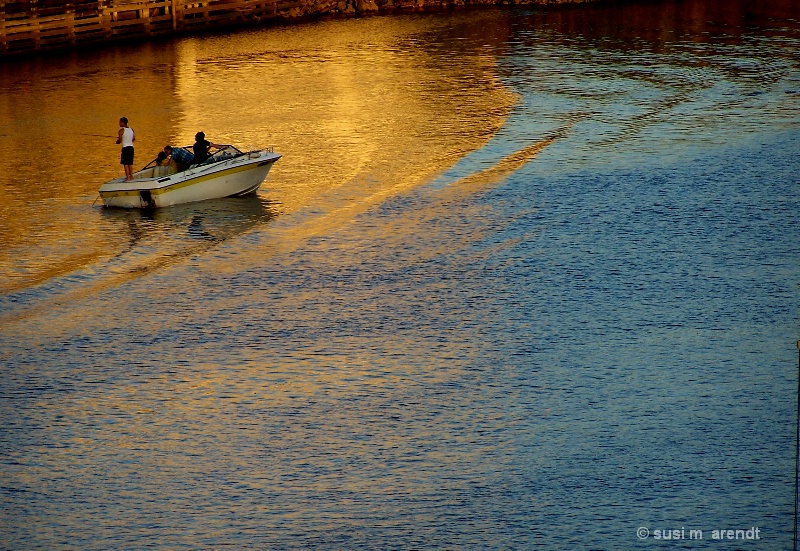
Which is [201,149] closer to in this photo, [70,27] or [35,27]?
[35,27]

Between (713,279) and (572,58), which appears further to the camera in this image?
(572,58)

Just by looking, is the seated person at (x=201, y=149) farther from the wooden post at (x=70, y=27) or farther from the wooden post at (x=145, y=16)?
the wooden post at (x=145, y=16)

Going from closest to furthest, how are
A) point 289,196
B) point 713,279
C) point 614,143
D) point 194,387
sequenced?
Answer: point 194,387 → point 713,279 → point 289,196 → point 614,143

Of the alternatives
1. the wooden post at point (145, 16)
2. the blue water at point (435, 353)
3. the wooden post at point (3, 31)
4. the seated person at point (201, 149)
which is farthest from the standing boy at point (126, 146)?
the wooden post at point (145, 16)

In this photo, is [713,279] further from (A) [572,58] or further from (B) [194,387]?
(A) [572,58]

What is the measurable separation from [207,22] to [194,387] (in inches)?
1587

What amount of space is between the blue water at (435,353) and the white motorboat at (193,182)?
1.56ft

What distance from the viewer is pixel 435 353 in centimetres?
2117

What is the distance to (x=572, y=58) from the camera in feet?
162

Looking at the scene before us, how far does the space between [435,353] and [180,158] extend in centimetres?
1207

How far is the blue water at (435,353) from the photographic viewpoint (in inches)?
628

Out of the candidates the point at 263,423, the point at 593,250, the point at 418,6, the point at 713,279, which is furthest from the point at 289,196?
the point at 418,6

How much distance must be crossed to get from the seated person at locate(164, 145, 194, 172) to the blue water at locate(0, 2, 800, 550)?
1.13m

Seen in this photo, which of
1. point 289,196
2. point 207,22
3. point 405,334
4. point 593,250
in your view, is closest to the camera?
point 405,334
